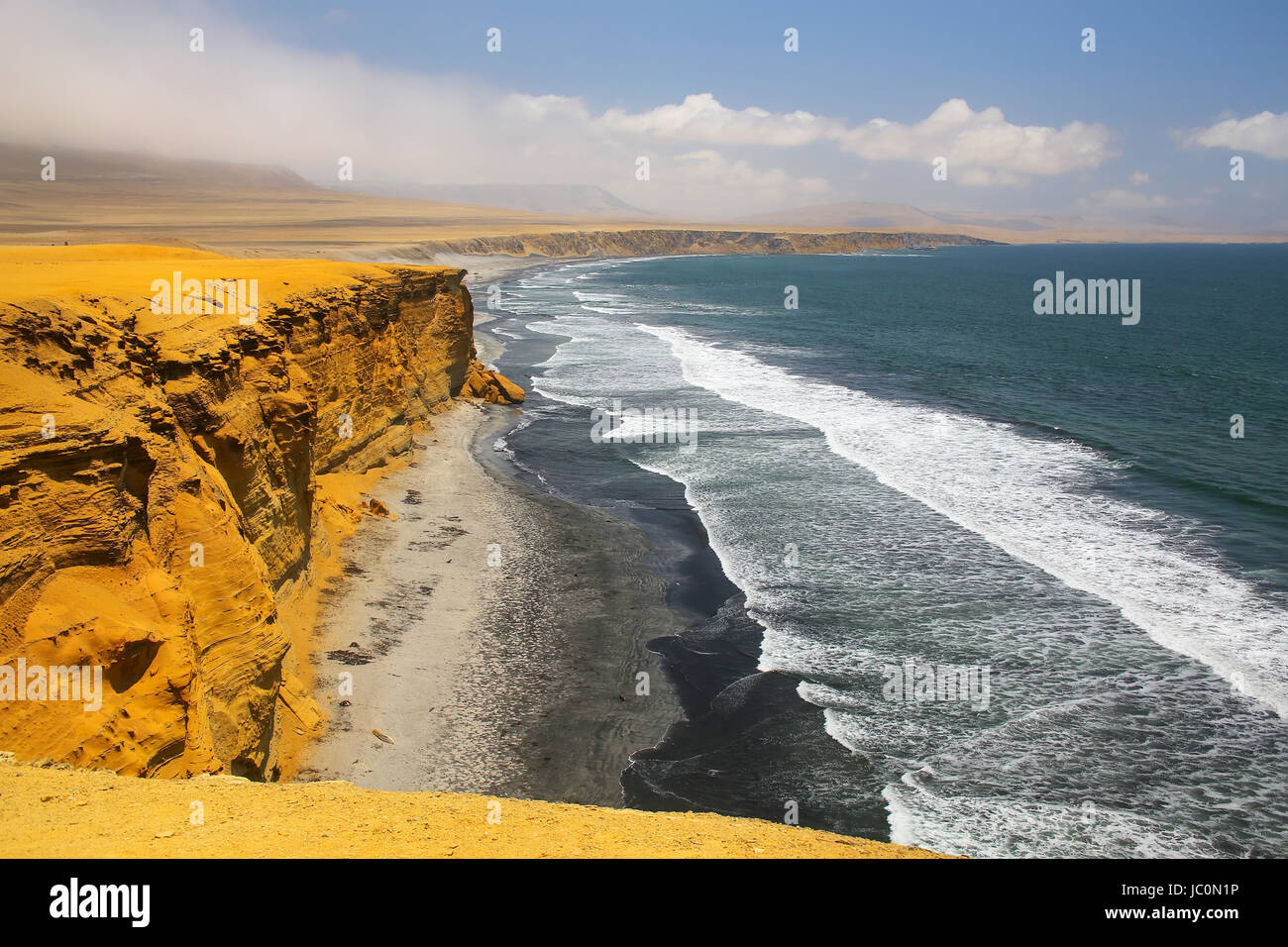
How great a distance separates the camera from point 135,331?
1254 cm

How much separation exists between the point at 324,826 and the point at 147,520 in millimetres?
5167

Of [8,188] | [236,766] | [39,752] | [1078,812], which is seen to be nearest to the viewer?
[39,752]

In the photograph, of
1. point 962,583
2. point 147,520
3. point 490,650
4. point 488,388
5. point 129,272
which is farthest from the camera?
point 488,388

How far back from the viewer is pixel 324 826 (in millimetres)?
6754

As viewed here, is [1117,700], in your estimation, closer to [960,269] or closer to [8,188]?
[960,269]

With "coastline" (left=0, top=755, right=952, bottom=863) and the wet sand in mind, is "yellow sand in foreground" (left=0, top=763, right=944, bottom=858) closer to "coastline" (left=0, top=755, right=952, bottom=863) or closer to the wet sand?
"coastline" (left=0, top=755, right=952, bottom=863)

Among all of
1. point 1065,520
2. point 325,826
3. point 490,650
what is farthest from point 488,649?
point 1065,520

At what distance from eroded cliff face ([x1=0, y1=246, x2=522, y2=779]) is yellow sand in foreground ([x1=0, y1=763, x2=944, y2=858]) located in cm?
124

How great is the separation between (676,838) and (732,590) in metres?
12.7

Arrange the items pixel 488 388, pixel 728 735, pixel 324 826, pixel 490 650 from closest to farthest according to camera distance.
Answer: pixel 324 826, pixel 728 735, pixel 490 650, pixel 488 388

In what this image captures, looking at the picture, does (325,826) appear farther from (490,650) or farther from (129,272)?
(129,272)

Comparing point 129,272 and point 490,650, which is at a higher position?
point 129,272

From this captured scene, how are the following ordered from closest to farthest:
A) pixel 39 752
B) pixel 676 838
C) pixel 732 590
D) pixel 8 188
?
pixel 676 838, pixel 39 752, pixel 732 590, pixel 8 188
